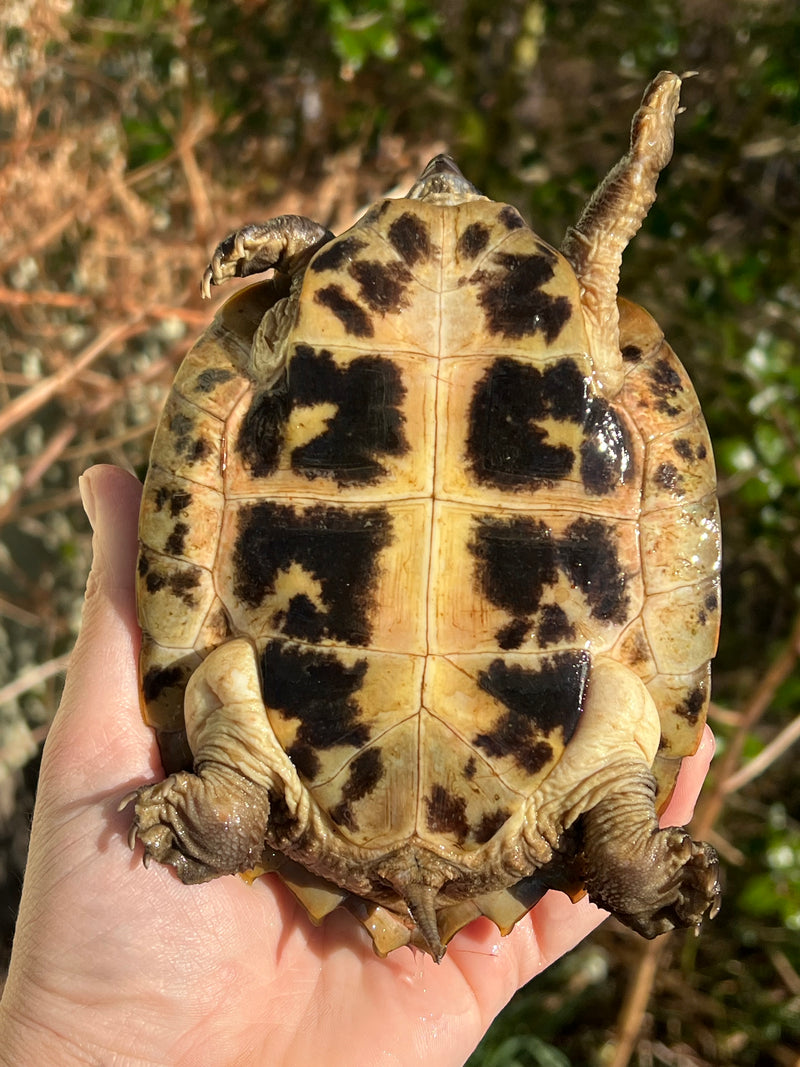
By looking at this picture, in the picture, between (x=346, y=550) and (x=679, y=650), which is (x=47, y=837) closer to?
(x=346, y=550)

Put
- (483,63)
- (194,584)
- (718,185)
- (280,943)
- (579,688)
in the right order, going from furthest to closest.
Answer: (483,63)
(718,185)
(280,943)
(194,584)
(579,688)

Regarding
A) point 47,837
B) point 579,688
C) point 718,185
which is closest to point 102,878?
point 47,837

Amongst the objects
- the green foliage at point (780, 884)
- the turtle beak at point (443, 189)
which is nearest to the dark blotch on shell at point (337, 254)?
the turtle beak at point (443, 189)

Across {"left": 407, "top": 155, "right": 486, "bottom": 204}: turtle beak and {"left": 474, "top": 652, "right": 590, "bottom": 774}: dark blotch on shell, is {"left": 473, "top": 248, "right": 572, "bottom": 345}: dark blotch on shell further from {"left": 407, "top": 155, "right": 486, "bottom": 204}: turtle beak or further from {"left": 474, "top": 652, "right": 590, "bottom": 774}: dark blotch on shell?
{"left": 474, "top": 652, "right": 590, "bottom": 774}: dark blotch on shell

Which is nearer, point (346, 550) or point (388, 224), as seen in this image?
point (346, 550)

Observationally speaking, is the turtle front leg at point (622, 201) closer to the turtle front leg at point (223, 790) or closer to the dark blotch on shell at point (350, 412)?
the dark blotch on shell at point (350, 412)

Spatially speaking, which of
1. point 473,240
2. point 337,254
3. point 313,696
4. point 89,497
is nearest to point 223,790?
point 313,696

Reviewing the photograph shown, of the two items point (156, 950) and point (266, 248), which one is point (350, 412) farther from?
point (156, 950)
